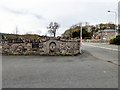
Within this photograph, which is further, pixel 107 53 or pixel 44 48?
pixel 107 53

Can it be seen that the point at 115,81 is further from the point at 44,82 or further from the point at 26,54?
the point at 26,54

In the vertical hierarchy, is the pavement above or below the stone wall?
below

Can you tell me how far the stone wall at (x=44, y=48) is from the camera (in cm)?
2809

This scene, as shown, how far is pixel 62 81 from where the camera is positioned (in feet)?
34.3

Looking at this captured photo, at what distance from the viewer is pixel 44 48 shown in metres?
28.2

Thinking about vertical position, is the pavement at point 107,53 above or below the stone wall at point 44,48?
below

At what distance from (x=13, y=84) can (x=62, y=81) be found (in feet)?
6.17

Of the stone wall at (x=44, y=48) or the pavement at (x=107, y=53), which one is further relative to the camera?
the stone wall at (x=44, y=48)

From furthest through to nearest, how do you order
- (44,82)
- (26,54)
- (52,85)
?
(26,54) < (44,82) < (52,85)

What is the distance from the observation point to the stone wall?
2809 centimetres

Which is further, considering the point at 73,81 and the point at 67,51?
the point at 67,51

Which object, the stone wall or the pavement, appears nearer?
the pavement

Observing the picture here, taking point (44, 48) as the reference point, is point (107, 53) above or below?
below

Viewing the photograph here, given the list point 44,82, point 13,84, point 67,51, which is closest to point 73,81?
point 44,82
